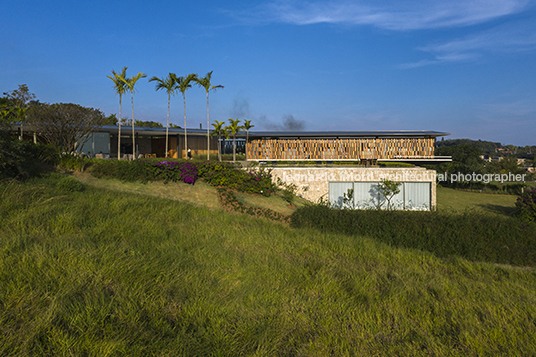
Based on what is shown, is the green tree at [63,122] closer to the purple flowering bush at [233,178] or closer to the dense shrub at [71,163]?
the dense shrub at [71,163]

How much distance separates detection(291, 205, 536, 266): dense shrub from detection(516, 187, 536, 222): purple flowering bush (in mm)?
4122

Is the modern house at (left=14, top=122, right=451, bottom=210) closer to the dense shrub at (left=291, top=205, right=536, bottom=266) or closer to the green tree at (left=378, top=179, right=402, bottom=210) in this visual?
the green tree at (left=378, top=179, right=402, bottom=210)

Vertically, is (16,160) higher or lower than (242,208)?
higher

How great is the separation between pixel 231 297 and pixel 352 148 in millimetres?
25782

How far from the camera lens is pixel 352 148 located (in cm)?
2911

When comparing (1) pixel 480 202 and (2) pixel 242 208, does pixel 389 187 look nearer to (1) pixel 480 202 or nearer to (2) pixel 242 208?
(2) pixel 242 208

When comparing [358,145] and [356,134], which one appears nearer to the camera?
[356,134]

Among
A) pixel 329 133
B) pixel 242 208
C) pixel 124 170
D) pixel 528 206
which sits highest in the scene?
pixel 329 133

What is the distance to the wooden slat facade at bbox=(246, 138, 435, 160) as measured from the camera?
28.9m

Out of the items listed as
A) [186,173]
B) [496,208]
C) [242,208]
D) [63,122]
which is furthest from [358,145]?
[63,122]

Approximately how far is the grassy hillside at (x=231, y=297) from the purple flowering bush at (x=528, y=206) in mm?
6795

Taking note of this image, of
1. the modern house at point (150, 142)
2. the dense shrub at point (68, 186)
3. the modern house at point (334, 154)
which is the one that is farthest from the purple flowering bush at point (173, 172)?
the modern house at point (150, 142)

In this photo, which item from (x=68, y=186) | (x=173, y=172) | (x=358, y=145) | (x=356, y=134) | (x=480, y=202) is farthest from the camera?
(x=358, y=145)

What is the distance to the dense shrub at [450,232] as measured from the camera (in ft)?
29.8
